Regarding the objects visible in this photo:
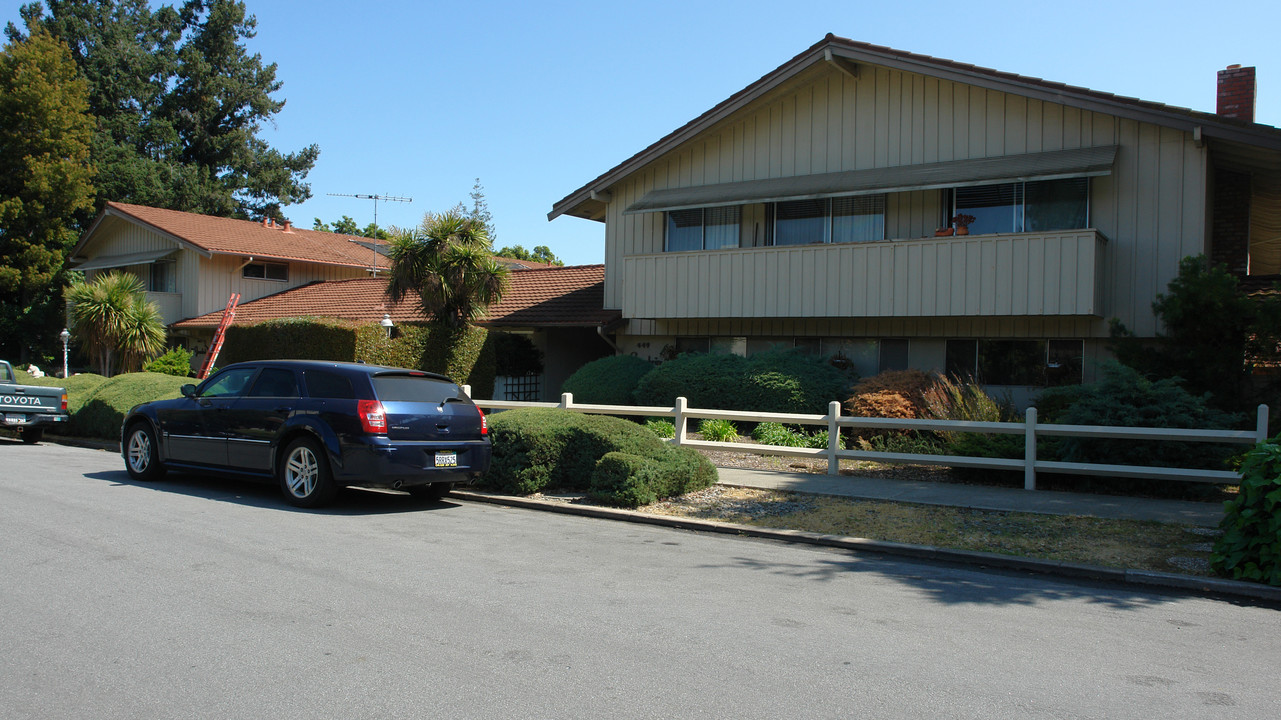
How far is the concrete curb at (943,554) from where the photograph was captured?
7008mm

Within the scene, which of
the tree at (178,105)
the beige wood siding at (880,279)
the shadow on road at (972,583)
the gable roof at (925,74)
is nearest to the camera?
the shadow on road at (972,583)

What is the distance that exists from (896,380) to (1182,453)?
212 inches

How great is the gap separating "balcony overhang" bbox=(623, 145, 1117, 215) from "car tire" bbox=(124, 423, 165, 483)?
11.5 m

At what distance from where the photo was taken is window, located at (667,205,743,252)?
2023 centimetres

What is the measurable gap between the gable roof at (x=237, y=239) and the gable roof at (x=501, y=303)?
1.56m

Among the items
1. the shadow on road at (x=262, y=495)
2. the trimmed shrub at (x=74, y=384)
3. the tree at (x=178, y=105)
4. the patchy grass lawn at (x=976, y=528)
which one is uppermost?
the tree at (x=178, y=105)

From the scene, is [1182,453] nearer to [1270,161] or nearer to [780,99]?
[1270,161]

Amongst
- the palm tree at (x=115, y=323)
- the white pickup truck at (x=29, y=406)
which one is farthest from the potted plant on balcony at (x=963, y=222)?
the palm tree at (x=115, y=323)

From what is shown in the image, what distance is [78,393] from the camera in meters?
19.2

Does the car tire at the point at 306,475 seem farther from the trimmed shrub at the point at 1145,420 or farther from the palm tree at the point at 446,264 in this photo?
the palm tree at the point at 446,264

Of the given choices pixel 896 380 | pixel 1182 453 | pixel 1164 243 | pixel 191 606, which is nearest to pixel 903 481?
pixel 1182 453

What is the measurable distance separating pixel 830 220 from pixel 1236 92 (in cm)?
843

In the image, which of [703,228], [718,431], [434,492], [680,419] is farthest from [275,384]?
[703,228]

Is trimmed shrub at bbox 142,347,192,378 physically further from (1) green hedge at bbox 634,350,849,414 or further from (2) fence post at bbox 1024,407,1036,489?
(2) fence post at bbox 1024,407,1036,489
